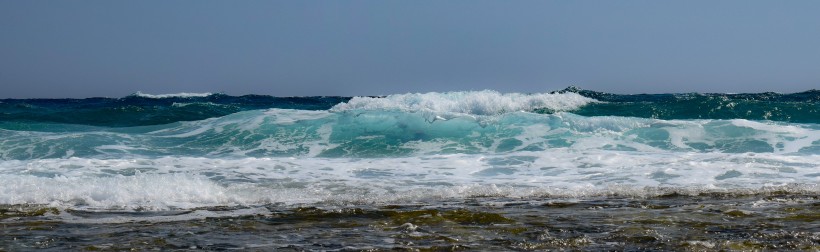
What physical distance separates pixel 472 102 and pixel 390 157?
11.2 m

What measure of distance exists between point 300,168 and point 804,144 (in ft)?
23.5

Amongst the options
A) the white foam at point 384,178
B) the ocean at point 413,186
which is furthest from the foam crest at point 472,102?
the white foam at point 384,178

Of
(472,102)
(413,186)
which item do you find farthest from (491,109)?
(413,186)

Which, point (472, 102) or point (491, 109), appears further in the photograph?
point (472, 102)

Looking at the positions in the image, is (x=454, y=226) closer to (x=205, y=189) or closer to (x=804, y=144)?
(x=205, y=189)

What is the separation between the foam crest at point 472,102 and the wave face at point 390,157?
3974mm

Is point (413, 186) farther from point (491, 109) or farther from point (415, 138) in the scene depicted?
point (491, 109)

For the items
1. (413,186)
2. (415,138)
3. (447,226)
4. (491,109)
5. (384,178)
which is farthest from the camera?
(491,109)

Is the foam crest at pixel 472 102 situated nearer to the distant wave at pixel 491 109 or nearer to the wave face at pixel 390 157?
the distant wave at pixel 491 109

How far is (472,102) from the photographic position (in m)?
21.5

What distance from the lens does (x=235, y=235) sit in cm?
450

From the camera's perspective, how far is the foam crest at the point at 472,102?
21.1 meters

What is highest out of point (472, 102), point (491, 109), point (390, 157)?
point (472, 102)

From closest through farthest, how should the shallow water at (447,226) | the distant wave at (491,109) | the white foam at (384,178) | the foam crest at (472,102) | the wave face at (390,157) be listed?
the shallow water at (447,226), the white foam at (384,178), the wave face at (390,157), the distant wave at (491,109), the foam crest at (472,102)
